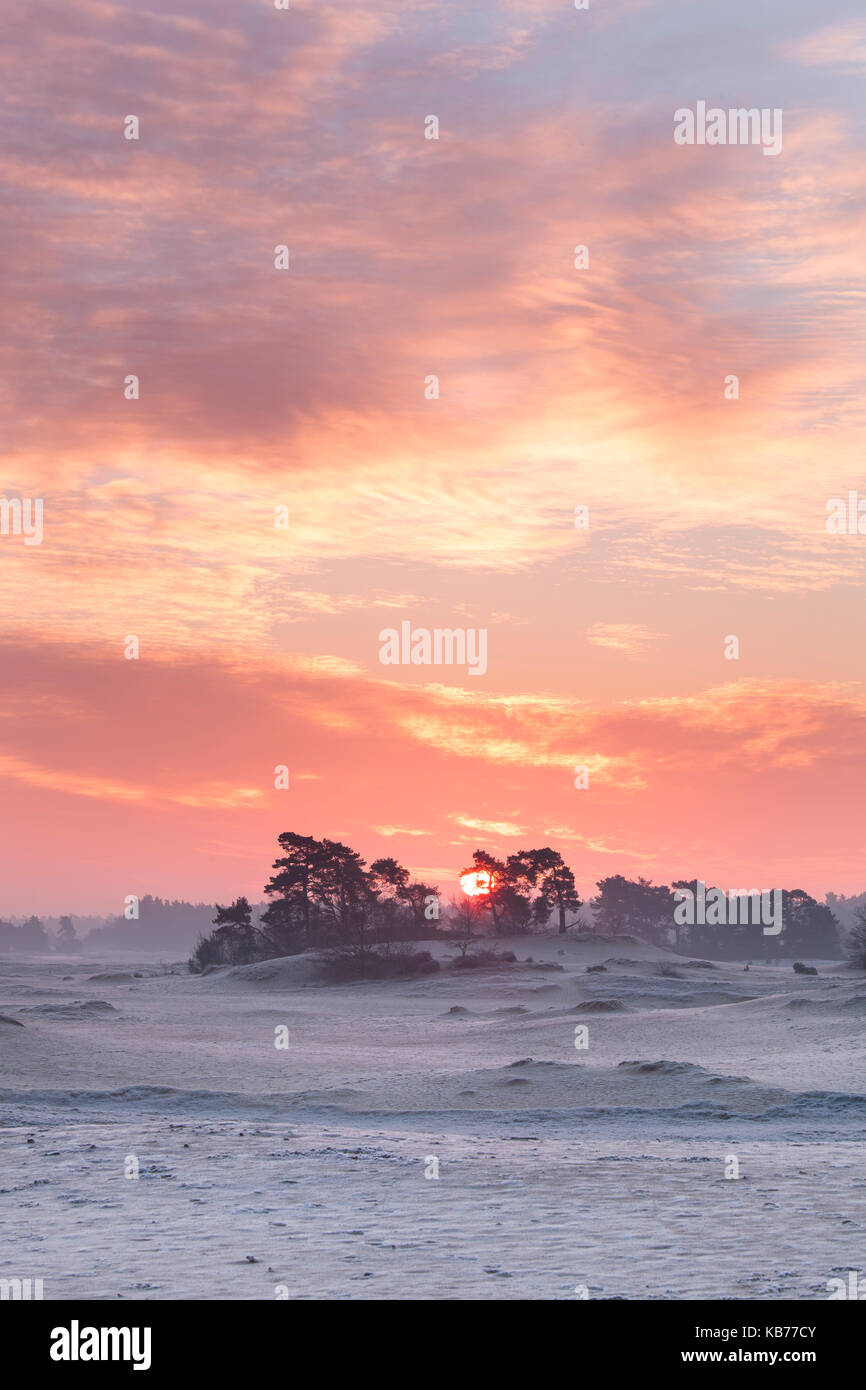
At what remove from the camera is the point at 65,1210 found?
12789 millimetres

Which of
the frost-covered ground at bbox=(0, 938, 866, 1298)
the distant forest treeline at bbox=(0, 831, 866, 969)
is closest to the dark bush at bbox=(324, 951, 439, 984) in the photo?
the distant forest treeline at bbox=(0, 831, 866, 969)

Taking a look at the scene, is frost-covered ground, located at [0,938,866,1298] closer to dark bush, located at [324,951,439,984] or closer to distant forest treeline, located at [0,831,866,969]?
dark bush, located at [324,951,439,984]

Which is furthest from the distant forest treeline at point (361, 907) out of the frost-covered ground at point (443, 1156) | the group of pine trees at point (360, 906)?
the frost-covered ground at point (443, 1156)

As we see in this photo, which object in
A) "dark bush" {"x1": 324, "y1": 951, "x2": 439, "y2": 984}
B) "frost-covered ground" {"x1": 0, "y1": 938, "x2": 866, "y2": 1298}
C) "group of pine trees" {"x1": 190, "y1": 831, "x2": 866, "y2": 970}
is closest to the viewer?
"frost-covered ground" {"x1": 0, "y1": 938, "x2": 866, "y2": 1298}

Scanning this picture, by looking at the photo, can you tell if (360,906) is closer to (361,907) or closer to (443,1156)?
(361,907)

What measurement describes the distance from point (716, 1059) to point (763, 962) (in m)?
90.4

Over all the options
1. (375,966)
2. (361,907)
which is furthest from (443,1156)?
(361,907)

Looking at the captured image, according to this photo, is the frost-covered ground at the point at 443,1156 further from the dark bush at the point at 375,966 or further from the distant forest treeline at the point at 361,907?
the distant forest treeline at the point at 361,907

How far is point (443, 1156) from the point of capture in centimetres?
1634

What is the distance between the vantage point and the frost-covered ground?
10.1 meters
